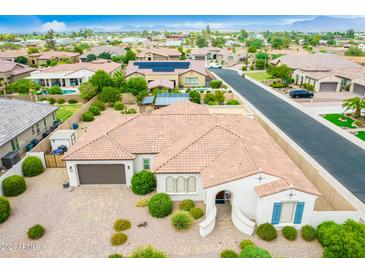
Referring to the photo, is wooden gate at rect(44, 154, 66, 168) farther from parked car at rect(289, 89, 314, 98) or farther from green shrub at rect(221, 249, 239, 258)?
parked car at rect(289, 89, 314, 98)

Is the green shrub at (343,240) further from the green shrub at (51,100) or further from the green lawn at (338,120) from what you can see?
the green shrub at (51,100)

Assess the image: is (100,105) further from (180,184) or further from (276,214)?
(276,214)

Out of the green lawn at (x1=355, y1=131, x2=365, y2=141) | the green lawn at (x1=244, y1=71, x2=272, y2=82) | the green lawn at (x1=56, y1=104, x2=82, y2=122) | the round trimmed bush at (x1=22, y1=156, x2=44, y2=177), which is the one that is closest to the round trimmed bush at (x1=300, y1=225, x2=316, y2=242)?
the green lawn at (x1=355, y1=131, x2=365, y2=141)

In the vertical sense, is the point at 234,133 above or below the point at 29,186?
above

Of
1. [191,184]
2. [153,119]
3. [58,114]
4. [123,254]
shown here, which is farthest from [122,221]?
→ [58,114]

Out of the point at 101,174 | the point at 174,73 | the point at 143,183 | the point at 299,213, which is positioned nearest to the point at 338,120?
the point at 299,213

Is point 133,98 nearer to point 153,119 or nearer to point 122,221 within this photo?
point 153,119

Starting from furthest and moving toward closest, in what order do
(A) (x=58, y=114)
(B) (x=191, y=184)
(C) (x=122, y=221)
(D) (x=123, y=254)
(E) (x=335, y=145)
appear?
(A) (x=58, y=114) → (E) (x=335, y=145) → (B) (x=191, y=184) → (C) (x=122, y=221) → (D) (x=123, y=254)
